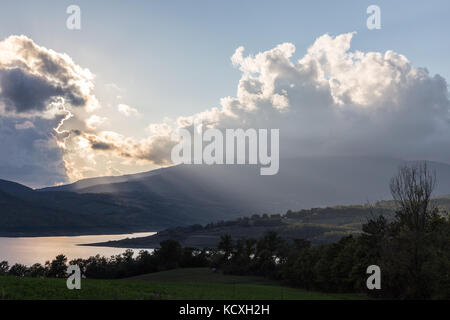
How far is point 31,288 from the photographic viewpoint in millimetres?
34688

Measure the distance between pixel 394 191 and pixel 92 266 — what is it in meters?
104

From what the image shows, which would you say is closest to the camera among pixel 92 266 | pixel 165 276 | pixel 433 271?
pixel 433 271

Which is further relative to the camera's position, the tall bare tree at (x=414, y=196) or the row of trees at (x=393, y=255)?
the row of trees at (x=393, y=255)

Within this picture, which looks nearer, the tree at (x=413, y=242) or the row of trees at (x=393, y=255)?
the tree at (x=413, y=242)

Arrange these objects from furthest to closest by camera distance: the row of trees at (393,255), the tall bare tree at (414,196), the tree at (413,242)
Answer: the row of trees at (393,255) < the tall bare tree at (414,196) < the tree at (413,242)

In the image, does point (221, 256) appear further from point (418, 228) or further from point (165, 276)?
point (418, 228)

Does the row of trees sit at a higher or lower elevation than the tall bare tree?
lower

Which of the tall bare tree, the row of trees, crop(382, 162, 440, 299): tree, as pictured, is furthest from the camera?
the row of trees

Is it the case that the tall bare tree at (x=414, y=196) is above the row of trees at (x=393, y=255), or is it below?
above

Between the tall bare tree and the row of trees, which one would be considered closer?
the tall bare tree

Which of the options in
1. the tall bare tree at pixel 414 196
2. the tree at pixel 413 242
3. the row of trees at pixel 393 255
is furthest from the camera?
the row of trees at pixel 393 255

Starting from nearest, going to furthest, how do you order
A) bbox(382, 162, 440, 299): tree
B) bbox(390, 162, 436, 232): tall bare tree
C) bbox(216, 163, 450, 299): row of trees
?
bbox(382, 162, 440, 299): tree < bbox(390, 162, 436, 232): tall bare tree < bbox(216, 163, 450, 299): row of trees
